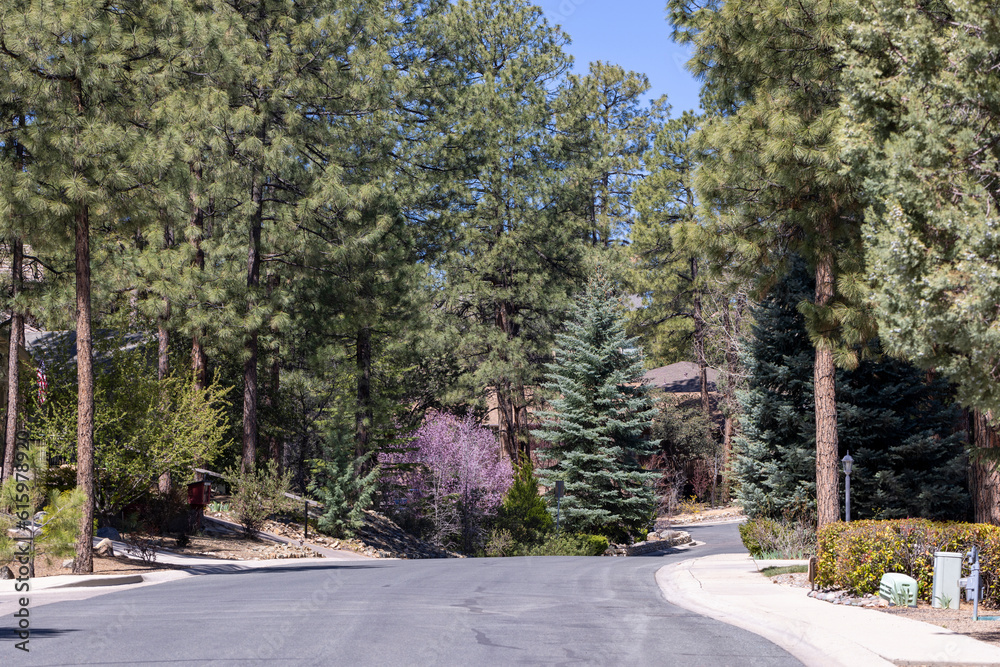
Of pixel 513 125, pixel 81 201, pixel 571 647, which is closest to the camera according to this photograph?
pixel 571 647

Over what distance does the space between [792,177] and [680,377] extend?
4278 centimetres

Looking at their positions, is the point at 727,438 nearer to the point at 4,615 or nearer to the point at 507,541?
the point at 507,541

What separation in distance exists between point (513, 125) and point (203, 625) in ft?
130

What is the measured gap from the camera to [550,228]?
48469 mm

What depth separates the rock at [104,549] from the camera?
20.9 meters

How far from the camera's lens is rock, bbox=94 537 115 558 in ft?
68.5

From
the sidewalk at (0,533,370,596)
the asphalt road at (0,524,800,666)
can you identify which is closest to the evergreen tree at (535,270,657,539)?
the sidewalk at (0,533,370,596)

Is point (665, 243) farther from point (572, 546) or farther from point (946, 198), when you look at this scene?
point (946, 198)

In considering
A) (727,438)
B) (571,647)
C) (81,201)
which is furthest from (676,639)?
(727,438)

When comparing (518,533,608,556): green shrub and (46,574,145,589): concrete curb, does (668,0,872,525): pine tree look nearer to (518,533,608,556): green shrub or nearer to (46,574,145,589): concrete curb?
(46,574,145,589): concrete curb

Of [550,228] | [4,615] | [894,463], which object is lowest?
[4,615]

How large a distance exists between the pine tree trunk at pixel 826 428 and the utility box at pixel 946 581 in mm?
5474

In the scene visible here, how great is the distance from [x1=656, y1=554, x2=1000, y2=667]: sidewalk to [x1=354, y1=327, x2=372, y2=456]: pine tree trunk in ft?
65.4

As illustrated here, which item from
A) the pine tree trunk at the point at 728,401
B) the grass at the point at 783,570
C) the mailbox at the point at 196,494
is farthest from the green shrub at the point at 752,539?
the pine tree trunk at the point at 728,401
